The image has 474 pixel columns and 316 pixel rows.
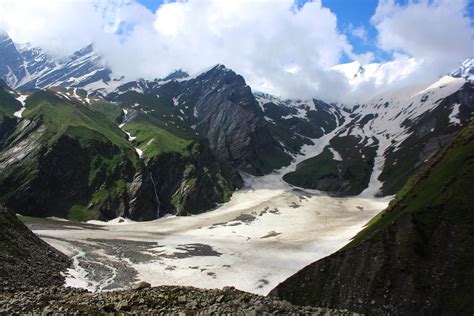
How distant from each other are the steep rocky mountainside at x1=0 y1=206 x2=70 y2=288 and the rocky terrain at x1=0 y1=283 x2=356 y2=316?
1922 cm

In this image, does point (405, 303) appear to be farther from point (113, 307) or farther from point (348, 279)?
point (113, 307)

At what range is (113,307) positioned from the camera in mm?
35250

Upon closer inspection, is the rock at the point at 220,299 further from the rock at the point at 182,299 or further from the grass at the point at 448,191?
the grass at the point at 448,191

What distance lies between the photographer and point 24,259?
242 feet

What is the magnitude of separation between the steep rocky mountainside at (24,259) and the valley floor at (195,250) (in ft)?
14.5

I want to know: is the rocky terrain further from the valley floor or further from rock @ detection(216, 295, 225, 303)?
the valley floor

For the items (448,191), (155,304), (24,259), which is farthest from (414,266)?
(24,259)

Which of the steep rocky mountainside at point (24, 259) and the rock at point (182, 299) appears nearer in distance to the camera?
the rock at point (182, 299)

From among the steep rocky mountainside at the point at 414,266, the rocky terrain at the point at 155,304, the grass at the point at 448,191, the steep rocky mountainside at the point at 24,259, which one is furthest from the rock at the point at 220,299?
the grass at the point at 448,191

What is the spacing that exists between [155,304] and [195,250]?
333ft

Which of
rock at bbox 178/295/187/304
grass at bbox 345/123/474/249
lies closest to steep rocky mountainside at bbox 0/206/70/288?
rock at bbox 178/295/187/304

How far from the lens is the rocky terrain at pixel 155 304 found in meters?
33.3

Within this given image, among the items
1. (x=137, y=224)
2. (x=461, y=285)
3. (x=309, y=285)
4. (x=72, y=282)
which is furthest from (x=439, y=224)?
(x=137, y=224)

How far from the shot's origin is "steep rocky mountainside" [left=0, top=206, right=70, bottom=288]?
209 feet
